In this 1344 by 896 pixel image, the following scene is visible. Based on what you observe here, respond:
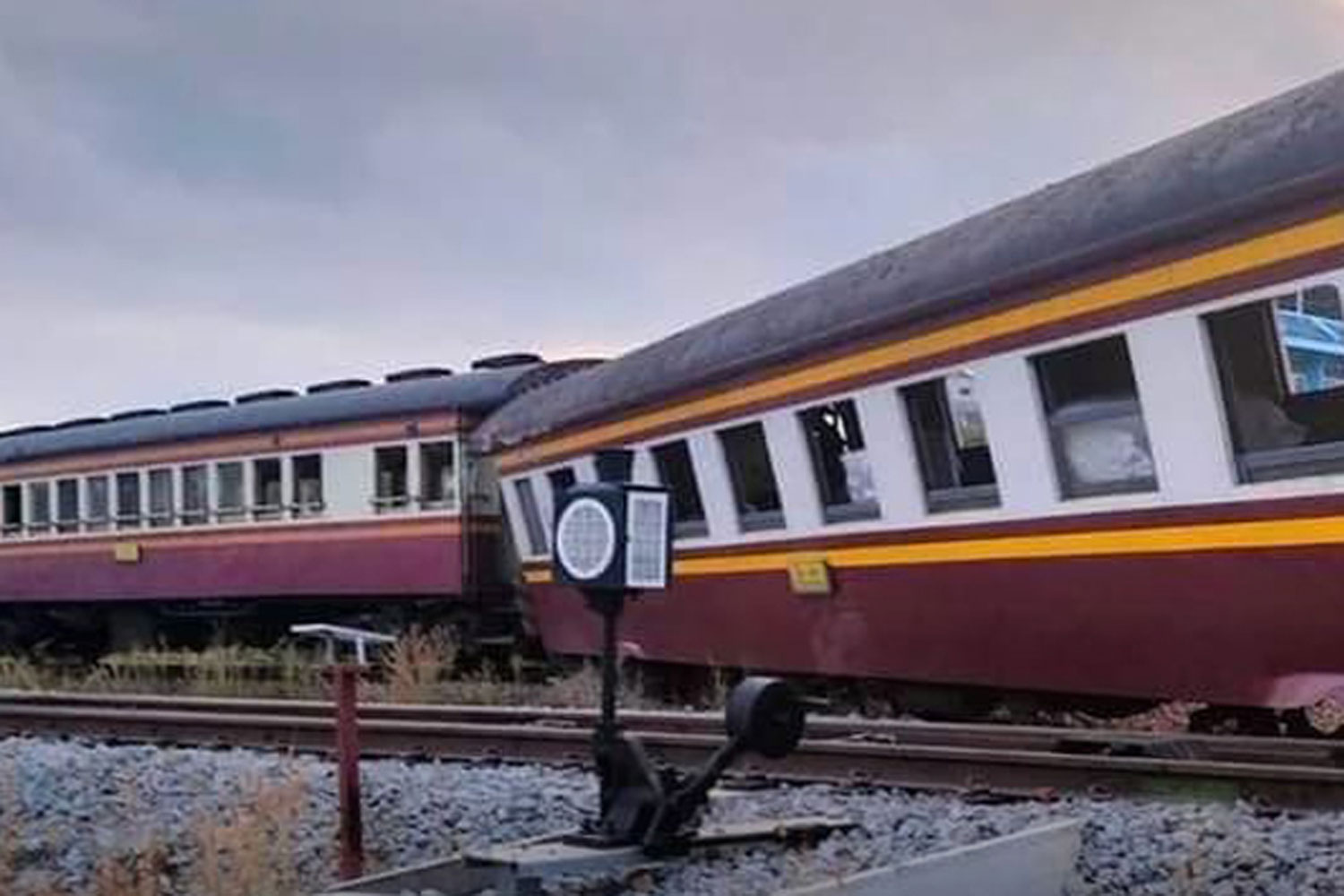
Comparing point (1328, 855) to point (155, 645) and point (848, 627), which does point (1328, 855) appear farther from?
point (155, 645)

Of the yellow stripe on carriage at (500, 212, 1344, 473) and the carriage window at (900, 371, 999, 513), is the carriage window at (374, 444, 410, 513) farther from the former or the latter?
the carriage window at (900, 371, 999, 513)

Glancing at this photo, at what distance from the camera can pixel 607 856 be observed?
505cm

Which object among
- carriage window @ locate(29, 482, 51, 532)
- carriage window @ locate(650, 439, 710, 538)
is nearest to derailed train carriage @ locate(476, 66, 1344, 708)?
carriage window @ locate(650, 439, 710, 538)

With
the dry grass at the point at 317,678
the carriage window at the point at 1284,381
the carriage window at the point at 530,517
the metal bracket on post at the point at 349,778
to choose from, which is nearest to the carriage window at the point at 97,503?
the dry grass at the point at 317,678

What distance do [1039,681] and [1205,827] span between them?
285cm

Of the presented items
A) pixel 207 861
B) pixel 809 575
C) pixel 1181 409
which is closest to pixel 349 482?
pixel 809 575

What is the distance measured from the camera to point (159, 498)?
20766 mm

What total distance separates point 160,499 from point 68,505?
2517 millimetres

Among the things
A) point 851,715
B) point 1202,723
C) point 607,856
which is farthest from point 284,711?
point 607,856

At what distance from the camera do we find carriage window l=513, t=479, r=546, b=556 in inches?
605

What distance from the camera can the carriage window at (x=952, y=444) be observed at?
28.8ft

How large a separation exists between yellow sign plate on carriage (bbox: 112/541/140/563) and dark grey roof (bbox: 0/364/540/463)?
4.15 ft

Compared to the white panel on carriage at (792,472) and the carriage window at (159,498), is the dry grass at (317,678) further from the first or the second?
the white panel on carriage at (792,472)

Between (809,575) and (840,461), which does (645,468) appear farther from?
(840,461)
